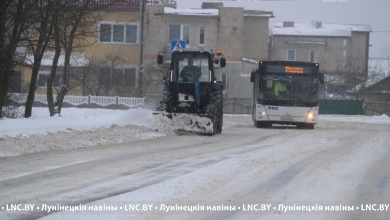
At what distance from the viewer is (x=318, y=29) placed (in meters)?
82.2

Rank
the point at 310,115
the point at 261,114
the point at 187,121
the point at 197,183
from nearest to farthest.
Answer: the point at 197,183 < the point at 187,121 < the point at 310,115 < the point at 261,114

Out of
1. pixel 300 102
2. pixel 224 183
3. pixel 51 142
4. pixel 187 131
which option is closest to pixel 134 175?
pixel 224 183

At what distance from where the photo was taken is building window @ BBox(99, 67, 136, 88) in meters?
51.6

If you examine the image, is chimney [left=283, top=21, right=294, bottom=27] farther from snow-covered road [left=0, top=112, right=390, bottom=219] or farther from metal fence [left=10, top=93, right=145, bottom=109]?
snow-covered road [left=0, top=112, right=390, bottom=219]

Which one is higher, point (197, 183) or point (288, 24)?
point (288, 24)

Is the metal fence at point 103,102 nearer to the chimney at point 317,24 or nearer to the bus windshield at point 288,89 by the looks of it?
the bus windshield at point 288,89

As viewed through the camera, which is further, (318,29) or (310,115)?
(318,29)

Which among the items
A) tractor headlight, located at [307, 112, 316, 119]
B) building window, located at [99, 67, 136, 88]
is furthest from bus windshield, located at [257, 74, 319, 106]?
building window, located at [99, 67, 136, 88]

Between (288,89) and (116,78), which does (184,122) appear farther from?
(116,78)

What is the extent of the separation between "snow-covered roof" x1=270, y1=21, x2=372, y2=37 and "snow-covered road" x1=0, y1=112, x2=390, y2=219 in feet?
203

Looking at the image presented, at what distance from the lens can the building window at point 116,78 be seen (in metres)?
51.6

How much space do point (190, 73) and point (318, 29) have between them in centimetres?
5696

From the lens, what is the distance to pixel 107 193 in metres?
10.7

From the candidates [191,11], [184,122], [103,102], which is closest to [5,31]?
[184,122]
